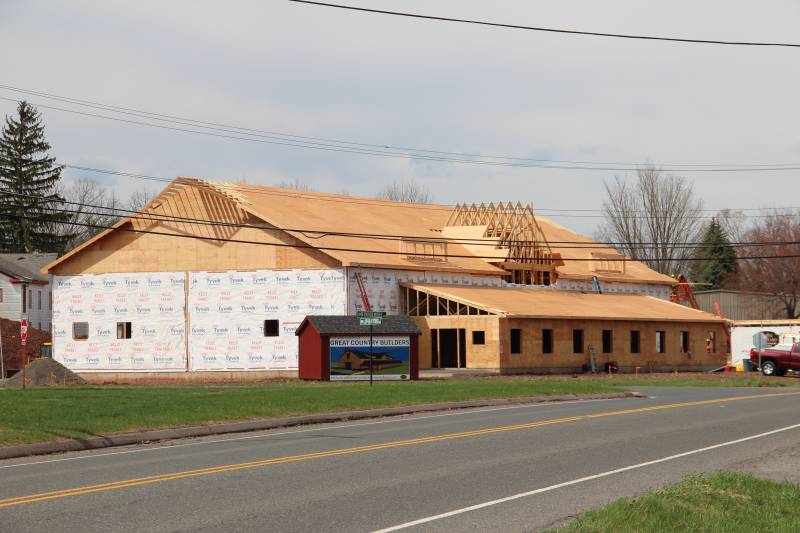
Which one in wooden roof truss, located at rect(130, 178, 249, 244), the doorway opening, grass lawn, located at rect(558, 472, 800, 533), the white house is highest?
wooden roof truss, located at rect(130, 178, 249, 244)

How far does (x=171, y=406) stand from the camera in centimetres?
2505

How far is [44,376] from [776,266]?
7481cm

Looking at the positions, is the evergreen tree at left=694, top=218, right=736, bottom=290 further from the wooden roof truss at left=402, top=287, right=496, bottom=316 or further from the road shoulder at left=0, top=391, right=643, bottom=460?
the road shoulder at left=0, top=391, right=643, bottom=460

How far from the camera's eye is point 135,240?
5700 cm

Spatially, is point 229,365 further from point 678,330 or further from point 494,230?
point 678,330

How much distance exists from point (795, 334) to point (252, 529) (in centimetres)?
5720

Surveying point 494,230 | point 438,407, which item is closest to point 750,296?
point 494,230

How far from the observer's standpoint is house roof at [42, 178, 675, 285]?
176ft

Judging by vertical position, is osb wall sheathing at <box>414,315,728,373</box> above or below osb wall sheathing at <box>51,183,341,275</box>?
below

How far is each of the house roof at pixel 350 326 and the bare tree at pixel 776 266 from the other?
56.2m


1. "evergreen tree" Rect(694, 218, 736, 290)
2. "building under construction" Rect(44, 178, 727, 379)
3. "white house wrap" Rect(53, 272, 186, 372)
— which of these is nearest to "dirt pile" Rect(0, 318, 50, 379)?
"white house wrap" Rect(53, 272, 186, 372)

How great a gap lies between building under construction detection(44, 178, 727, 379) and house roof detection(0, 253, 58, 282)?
23685mm

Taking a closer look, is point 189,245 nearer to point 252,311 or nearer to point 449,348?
point 252,311

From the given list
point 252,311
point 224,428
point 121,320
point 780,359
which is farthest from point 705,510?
point 121,320
